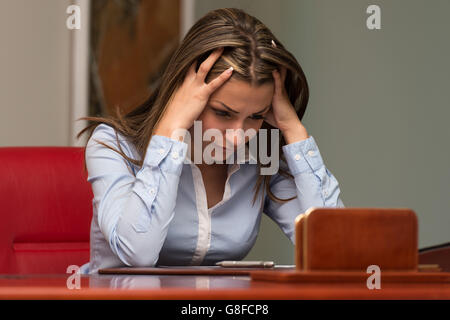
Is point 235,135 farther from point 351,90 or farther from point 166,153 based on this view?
point 351,90

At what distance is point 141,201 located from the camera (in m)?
1.43

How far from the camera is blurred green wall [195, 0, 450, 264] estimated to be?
7.05ft

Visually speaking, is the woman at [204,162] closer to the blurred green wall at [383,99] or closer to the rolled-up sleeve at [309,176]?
the rolled-up sleeve at [309,176]

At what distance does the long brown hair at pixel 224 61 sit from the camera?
4.99 feet

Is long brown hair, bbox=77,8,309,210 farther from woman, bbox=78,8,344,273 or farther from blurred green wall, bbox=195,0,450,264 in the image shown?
blurred green wall, bbox=195,0,450,264

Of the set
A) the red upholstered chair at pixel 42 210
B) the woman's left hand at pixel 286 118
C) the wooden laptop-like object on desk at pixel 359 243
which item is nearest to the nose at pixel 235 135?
the woman's left hand at pixel 286 118

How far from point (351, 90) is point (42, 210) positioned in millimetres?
1285

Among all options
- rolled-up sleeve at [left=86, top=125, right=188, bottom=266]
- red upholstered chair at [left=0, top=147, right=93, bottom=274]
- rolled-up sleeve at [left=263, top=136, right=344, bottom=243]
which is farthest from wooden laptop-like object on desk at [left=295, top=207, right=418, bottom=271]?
red upholstered chair at [left=0, top=147, right=93, bottom=274]

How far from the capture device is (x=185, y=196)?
5.30 ft

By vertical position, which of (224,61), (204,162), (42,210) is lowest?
(42,210)

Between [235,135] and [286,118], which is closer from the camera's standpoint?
[235,135]

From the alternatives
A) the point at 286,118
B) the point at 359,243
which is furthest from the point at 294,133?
the point at 359,243
